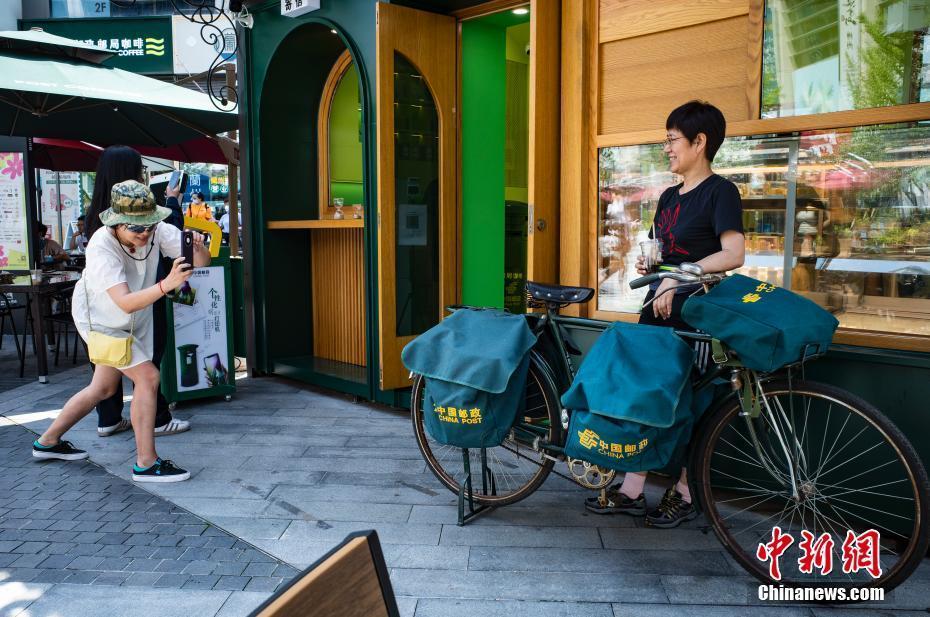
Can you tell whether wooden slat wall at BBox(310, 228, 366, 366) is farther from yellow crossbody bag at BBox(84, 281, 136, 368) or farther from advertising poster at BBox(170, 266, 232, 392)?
yellow crossbody bag at BBox(84, 281, 136, 368)

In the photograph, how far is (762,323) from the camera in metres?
2.66

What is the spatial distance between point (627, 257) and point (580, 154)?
647 mm

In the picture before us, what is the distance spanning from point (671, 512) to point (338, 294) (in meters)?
4.01

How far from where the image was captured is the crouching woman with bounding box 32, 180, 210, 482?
3.81 meters

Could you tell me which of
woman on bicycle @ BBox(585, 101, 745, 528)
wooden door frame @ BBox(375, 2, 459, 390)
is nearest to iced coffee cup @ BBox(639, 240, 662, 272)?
woman on bicycle @ BBox(585, 101, 745, 528)

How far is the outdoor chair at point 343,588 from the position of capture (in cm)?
94

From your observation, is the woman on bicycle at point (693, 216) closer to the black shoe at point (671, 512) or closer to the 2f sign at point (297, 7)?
the black shoe at point (671, 512)

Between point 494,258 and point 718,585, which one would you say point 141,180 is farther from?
point 718,585

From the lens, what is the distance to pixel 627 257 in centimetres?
430

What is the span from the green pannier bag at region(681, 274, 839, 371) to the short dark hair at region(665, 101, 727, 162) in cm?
71

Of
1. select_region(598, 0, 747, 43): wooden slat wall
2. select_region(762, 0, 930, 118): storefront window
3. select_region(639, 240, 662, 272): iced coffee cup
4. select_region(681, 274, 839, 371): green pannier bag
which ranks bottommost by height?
select_region(681, 274, 839, 371): green pannier bag

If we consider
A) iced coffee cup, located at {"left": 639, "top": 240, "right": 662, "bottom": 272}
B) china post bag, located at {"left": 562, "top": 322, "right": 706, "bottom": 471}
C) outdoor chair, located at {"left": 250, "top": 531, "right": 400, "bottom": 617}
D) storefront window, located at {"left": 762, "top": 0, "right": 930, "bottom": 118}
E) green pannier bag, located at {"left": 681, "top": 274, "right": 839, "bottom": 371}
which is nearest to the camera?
outdoor chair, located at {"left": 250, "top": 531, "right": 400, "bottom": 617}

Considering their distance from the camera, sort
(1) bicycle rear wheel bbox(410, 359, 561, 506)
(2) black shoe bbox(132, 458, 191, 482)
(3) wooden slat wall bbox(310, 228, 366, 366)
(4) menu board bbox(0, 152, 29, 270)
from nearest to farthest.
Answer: (1) bicycle rear wheel bbox(410, 359, 561, 506), (2) black shoe bbox(132, 458, 191, 482), (3) wooden slat wall bbox(310, 228, 366, 366), (4) menu board bbox(0, 152, 29, 270)

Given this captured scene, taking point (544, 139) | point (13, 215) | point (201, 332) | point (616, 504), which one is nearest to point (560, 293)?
point (616, 504)
